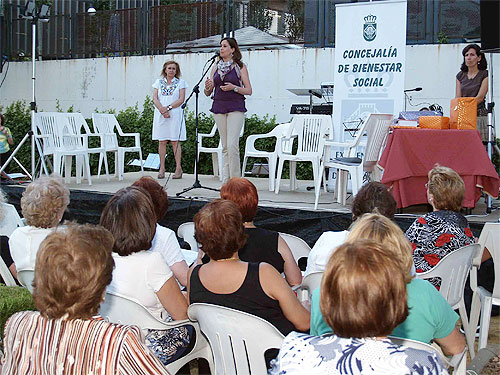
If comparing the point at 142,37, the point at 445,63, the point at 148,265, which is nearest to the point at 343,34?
the point at 445,63

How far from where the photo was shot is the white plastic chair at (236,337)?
2238 millimetres

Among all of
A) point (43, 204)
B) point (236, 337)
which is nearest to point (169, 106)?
point (43, 204)

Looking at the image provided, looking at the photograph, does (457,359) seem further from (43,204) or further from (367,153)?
(367,153)

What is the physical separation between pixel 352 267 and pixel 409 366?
0.26m

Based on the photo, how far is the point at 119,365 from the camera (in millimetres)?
1747

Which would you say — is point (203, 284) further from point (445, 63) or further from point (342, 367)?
point (445, 63)

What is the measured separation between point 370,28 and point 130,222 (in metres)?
4.65

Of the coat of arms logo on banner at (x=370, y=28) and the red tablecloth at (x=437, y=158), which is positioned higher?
the coat of arms logo on banner at (x=370, y=28)

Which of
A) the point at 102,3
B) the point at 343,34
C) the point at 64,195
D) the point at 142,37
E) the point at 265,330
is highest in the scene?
the point at 102,3

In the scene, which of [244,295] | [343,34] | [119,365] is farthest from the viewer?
[343,34]

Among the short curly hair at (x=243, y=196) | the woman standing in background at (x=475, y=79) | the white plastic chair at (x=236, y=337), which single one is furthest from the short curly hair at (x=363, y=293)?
the woman standing in background at (x=475, y=79)

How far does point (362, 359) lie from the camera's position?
5.11 feet

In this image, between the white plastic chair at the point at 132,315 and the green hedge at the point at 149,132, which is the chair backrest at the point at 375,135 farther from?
the green hedge at the point at 149,132

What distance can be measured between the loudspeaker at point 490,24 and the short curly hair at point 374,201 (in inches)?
111
